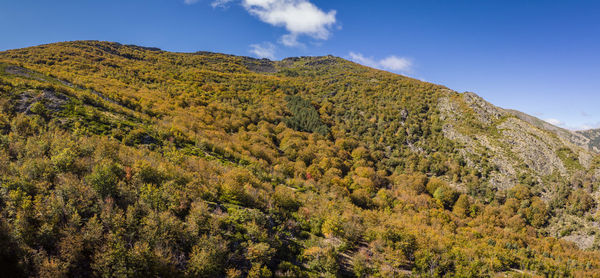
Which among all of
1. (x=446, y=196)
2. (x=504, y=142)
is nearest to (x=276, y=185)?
(x=446, y=196)

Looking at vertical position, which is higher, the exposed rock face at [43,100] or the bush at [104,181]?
the exposed rock face at [43,100]

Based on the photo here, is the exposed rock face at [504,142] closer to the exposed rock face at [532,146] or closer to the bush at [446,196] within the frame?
the exposed rock face at [532,146]

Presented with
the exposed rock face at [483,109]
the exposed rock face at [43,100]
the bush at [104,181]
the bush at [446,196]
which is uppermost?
the exposed rock face at [483,109]

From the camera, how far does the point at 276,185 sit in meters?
29.2

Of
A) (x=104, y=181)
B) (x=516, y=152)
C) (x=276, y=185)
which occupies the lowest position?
(x=276, y=185)

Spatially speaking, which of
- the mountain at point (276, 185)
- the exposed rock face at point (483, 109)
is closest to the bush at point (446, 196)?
the mountain at point (276, 185)

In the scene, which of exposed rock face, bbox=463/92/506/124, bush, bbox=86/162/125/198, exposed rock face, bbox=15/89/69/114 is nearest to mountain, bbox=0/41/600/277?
bush, bbox=86/162/125/198

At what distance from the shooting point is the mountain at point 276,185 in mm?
11875

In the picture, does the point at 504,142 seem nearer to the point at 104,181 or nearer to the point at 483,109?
the point at 483,109

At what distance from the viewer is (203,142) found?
33750mm

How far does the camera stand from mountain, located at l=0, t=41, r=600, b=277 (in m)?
11.9

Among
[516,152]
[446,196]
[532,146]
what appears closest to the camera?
[446,196]

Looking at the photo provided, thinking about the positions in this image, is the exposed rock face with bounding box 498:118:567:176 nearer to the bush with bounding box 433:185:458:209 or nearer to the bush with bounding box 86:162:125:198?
the bush with bounding box 433:185:458:209

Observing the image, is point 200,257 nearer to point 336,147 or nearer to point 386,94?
point 336,147
